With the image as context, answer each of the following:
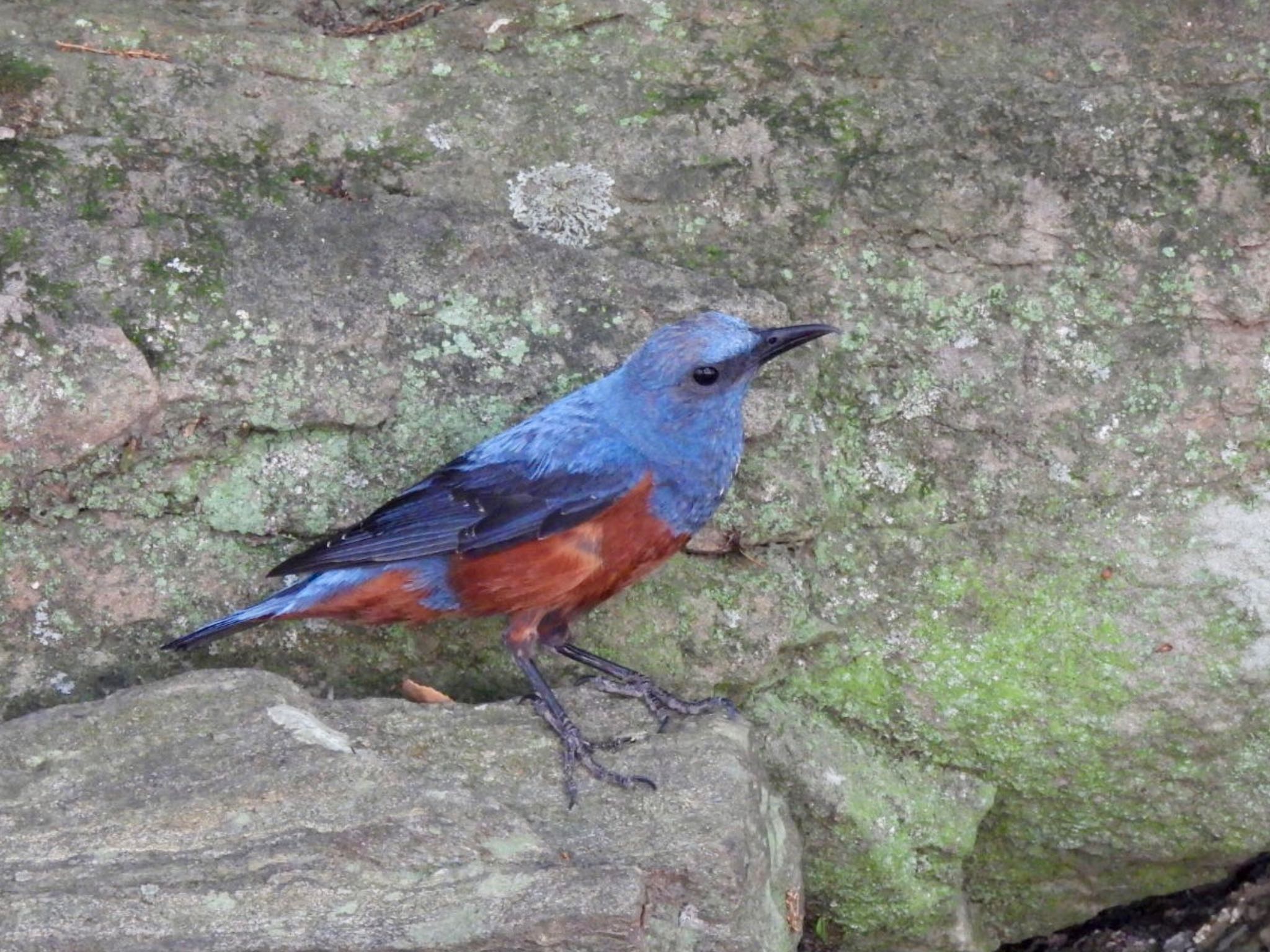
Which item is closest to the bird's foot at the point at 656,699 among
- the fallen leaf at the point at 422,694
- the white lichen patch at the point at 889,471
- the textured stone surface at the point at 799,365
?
the textured stone surface at the point at 799,365

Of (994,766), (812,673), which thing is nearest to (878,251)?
(812,673)

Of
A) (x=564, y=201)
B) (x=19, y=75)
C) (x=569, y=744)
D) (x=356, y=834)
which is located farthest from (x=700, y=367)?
(x=19, y=75)

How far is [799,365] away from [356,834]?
2.21 m

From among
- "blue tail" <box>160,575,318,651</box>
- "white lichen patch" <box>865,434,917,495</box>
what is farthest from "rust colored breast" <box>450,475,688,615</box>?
"white lichen patch" <box>865,434,917,495</box>

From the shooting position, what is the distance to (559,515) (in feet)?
14.1

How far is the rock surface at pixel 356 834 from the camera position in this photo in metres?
3.51

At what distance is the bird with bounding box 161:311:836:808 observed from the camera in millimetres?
4289

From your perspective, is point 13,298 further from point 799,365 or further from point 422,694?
point 799,365

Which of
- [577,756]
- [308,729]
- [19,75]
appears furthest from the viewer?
[19,75]

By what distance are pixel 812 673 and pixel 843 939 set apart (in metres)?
0.90

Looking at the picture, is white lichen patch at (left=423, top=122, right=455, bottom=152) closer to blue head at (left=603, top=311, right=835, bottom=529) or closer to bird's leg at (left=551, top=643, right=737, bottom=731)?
blue head at (left=603, top=311, right=835, bottom=529)

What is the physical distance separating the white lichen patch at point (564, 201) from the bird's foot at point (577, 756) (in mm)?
1699

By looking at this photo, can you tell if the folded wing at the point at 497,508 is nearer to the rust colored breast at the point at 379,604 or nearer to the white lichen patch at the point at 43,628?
the rust colored breast at the point at 379,604

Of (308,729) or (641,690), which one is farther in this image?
(641,690)
